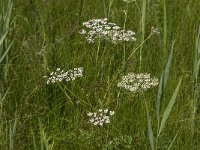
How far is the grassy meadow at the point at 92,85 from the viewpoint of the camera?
73.3 inches

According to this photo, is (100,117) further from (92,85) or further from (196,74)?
(196,74)

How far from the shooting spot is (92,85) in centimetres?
206

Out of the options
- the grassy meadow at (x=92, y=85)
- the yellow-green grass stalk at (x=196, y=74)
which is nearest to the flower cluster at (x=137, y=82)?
the grassy meadow at (x=92, y=85)

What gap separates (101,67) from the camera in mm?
2283

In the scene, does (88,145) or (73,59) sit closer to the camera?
(88,145)

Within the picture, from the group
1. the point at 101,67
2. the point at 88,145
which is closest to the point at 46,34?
the point at 101,67

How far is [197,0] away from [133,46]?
0.71 meters

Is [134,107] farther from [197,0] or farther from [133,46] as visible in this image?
[197,0]

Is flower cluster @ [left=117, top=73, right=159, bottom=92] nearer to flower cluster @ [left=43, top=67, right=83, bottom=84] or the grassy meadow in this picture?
the grassy meadow

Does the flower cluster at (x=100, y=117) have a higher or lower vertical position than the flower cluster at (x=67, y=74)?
lower

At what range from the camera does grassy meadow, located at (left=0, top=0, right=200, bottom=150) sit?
186cm

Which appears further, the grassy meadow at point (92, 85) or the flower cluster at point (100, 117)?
the grassy meadow at point (92, 85)

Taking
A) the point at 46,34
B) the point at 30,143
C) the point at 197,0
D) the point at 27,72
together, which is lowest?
the point at 30,143

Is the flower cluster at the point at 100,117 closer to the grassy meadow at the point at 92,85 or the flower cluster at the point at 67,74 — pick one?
the grassy meadow at the point at 92,85
